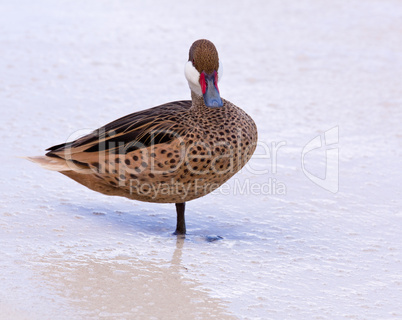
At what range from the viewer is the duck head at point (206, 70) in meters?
3.76

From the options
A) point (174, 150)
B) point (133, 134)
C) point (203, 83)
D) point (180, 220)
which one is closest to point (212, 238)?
point (180, 220)

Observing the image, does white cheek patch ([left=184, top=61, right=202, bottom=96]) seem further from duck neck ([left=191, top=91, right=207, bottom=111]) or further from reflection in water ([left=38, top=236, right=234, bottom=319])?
reflection in water ([left=38, top=236, right=234, bottom=319])

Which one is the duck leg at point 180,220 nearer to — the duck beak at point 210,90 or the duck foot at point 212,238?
the duck foot at point 212,238

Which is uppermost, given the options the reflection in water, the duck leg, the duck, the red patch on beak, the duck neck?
the red patch on beak

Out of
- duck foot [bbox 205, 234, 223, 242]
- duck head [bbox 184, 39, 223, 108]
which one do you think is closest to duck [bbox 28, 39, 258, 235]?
duck head [bbox 184, 39, 223, 108]

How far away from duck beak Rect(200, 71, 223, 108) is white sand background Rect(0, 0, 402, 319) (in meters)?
0.77

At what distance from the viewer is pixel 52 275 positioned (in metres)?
3.31

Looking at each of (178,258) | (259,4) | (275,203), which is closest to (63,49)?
(259,4)

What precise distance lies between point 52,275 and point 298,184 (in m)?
1.95

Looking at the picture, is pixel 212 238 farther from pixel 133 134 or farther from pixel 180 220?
pixel 133 134

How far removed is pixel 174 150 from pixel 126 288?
77 centimetres

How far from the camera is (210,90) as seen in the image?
379 cm

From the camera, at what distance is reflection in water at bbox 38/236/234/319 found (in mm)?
2998

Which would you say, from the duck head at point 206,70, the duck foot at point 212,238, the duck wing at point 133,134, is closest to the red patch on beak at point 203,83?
the duck head at point 206,70
